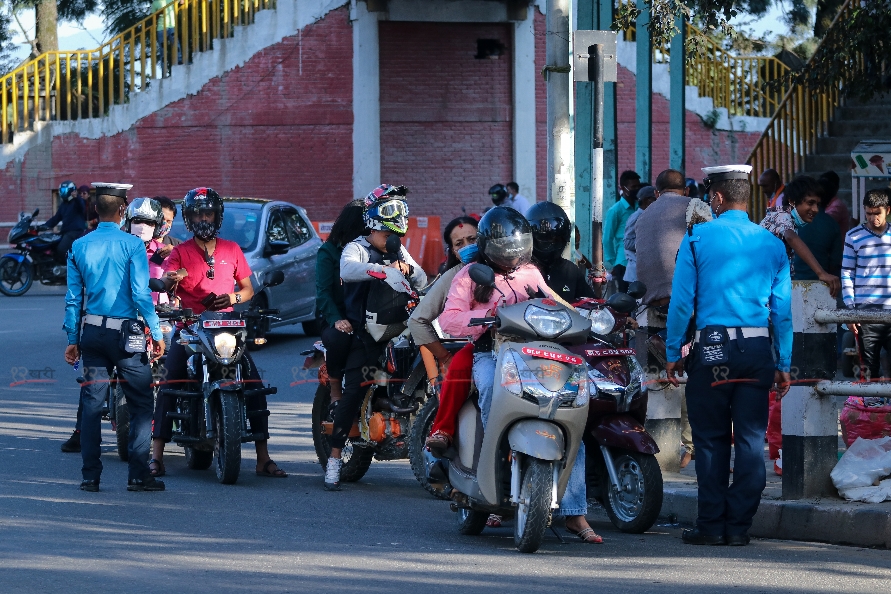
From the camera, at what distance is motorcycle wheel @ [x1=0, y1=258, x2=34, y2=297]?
83.1ft

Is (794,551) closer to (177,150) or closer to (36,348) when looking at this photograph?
(36,348)

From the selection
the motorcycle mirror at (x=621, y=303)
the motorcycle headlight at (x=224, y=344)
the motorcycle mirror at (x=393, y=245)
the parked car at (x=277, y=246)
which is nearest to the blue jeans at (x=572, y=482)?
the motorcycle mirror at (x=621, y=303)

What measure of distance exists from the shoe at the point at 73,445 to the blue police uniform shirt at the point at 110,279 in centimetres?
205

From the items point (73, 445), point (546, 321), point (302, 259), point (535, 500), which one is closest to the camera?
point (535, 500)

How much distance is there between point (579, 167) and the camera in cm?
1636

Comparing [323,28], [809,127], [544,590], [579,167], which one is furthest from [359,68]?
[544,590]

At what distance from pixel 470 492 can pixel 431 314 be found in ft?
3.58

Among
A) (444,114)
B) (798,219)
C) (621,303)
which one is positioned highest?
(444,114)

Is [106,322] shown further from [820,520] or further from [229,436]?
[820,520]

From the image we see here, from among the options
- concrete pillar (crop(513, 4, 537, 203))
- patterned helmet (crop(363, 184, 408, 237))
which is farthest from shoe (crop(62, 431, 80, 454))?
concrete pillar (crop(513, 4, 537, 203))

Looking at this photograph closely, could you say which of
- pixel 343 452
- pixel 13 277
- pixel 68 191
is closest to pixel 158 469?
pixel 343 452

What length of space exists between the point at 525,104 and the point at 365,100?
3340 millimetres

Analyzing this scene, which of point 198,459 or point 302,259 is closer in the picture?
point 198,459

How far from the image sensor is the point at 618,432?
7516mm
